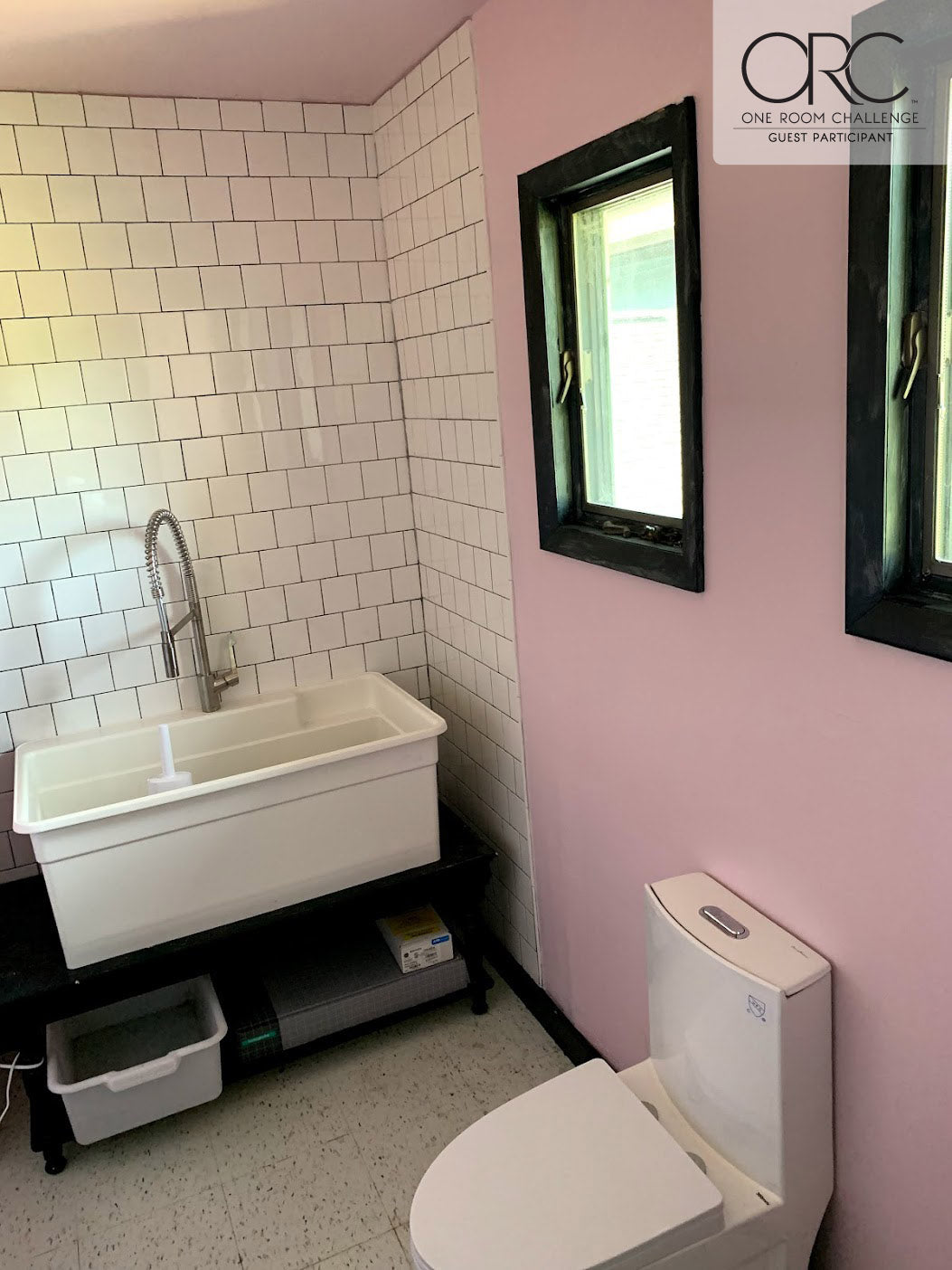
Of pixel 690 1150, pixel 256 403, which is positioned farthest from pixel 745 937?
pixel 256 403

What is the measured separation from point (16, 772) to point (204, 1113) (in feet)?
3.14

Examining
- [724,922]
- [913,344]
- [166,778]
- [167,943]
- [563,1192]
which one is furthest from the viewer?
[166,778]

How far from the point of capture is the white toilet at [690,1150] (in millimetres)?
1475

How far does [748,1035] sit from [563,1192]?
38cm

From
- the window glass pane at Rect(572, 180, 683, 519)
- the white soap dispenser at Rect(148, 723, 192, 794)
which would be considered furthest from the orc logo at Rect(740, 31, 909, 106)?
the white soap dispenser at Rect(148, 723, 192, 794)

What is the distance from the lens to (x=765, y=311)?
4.81 feet

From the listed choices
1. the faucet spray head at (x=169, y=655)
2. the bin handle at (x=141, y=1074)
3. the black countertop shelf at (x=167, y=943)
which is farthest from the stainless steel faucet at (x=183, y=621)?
the bin handle at (x=141, y=1074)

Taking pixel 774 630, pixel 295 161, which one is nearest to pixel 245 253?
pixel 295 161

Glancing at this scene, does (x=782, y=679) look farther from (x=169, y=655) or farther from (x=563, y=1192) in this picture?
(x=169, y=655)

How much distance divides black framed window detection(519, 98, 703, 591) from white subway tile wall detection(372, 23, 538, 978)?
27 cm

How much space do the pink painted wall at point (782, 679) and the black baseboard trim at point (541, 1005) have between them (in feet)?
2.09

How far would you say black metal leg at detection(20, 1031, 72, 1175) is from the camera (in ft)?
7.29

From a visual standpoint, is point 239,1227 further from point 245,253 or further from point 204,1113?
point 245,253

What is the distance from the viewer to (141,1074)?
7.30ft
